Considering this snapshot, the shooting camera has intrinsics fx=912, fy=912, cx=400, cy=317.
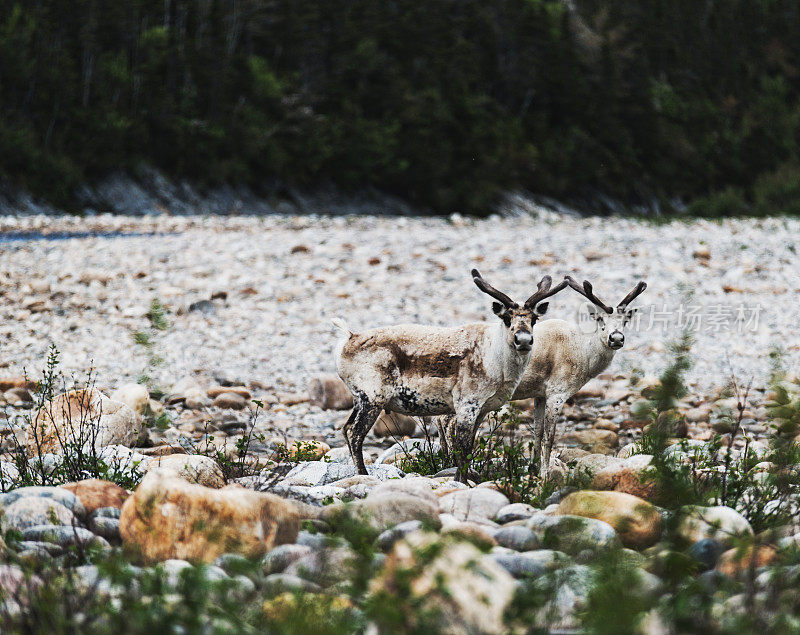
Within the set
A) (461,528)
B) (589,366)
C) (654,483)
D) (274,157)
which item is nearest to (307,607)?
(461,528)

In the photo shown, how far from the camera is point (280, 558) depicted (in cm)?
372

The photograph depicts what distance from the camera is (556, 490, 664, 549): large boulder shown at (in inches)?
165

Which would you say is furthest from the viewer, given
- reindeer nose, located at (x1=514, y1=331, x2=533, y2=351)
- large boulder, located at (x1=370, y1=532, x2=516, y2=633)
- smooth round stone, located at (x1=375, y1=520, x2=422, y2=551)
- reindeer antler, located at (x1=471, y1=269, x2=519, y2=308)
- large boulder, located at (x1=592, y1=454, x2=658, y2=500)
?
reindeer antler, located at (x1=471, y1=269, x2=519, y2=308)

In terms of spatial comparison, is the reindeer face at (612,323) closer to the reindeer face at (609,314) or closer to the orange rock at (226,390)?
the reindeer face at (609,314)

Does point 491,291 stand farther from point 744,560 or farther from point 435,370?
point 744,560

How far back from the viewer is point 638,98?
5869cm

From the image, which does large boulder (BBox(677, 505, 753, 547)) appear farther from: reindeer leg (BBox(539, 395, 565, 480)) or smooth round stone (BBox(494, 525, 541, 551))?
reindeer leg (BBox(539, 395, 565, 480))

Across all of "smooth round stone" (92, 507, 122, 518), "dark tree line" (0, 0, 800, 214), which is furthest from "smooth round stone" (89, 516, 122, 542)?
"dark tree line" (0, 0, 800, 214)

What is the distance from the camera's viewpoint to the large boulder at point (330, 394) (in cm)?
901

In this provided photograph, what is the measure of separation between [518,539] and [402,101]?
1722 inches

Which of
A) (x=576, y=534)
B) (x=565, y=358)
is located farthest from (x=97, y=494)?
(x=565, y=358)

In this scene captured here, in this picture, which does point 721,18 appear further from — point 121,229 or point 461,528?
point 461,528

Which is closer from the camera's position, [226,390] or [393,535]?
[393,535]

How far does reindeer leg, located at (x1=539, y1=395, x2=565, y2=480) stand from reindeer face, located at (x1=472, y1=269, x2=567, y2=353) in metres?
0.87
